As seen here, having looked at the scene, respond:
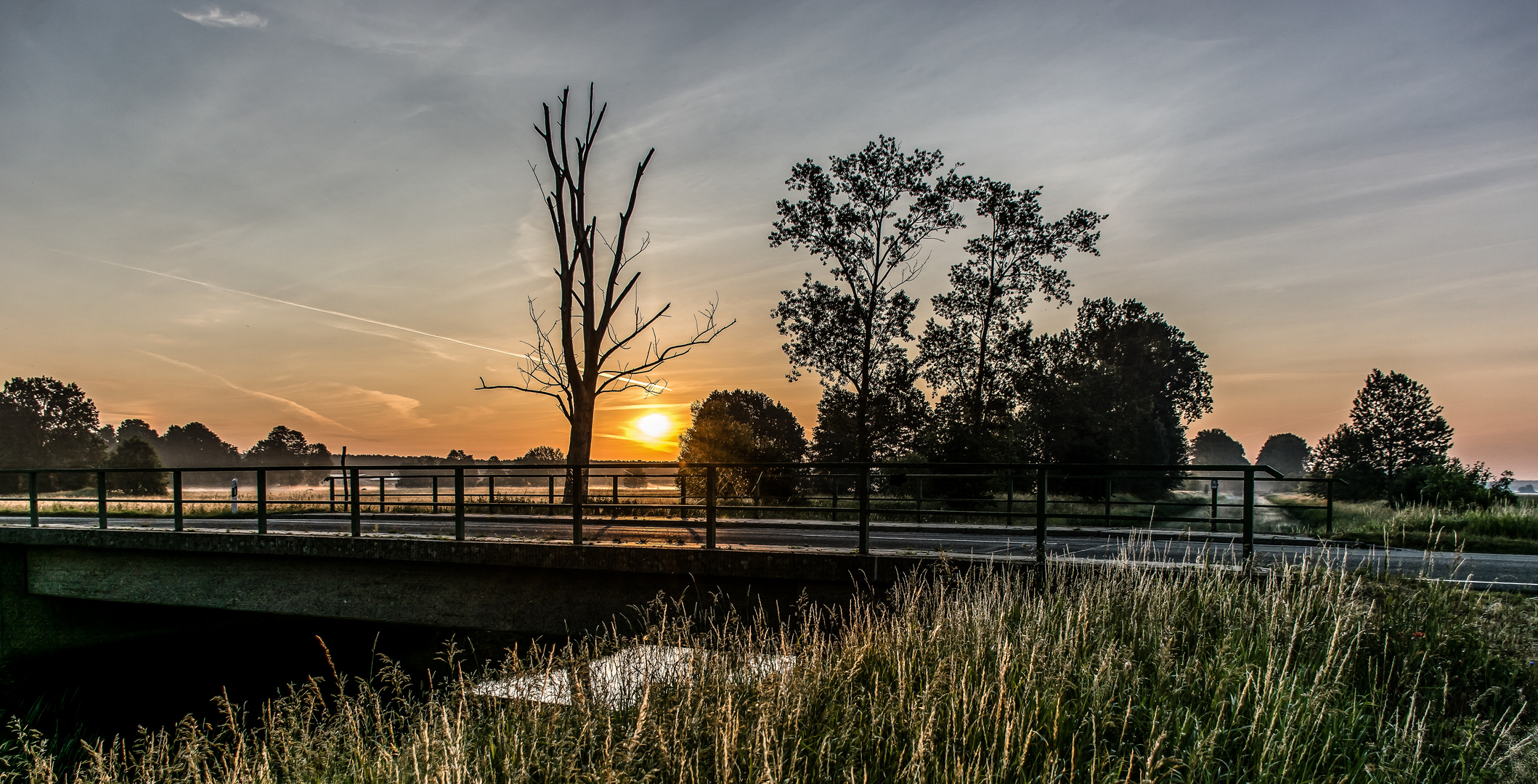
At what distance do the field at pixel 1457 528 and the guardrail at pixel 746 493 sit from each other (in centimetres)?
85

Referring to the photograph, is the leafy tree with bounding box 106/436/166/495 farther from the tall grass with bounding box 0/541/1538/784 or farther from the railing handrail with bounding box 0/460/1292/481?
the tall grass with bounding box 0/541/1538/784

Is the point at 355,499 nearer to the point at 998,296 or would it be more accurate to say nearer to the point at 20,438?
the point at 998,296

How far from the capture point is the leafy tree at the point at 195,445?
122 meters

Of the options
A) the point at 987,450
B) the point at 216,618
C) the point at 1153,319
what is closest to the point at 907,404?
the point at 987,450

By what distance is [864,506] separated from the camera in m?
9.20

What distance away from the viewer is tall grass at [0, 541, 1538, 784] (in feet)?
13.4

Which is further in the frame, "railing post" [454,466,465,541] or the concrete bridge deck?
"railing post" [454,466,465,541]

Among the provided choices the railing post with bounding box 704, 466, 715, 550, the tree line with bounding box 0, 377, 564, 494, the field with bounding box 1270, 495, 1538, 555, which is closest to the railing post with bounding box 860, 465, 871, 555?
the railing post with bounding box 704, 466, 715, 550

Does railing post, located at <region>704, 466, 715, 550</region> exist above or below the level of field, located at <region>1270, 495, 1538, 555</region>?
above

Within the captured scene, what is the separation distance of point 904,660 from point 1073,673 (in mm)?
1038

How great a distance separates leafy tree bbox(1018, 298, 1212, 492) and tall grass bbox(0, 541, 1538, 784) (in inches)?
878

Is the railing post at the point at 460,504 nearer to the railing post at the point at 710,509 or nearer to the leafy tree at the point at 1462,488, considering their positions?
the railing post at the point at 710,509

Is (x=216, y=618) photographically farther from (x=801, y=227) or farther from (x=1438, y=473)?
(x=1438, y=473)

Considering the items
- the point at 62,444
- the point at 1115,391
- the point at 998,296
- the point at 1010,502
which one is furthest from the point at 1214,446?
the point at 62,444
